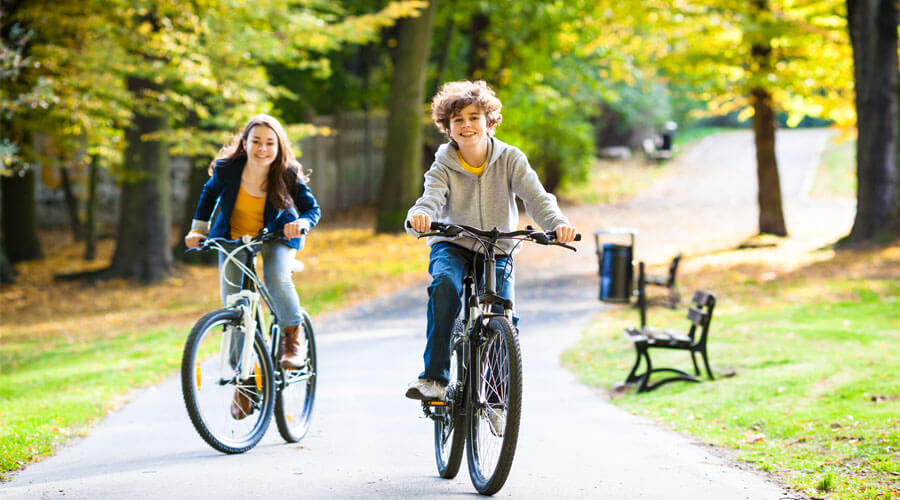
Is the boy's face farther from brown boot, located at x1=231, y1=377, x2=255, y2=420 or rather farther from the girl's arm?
brown boot, located at x1=231, y1=377, x2=255, y2=420

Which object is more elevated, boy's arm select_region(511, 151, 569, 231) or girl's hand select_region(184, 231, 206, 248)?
boy's arm select_region(511, 151, 569, 231)

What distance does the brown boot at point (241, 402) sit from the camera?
593cm

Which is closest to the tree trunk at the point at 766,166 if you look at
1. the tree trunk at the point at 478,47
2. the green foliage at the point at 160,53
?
the tree trunk at the point at 478,47

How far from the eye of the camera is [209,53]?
1451cm

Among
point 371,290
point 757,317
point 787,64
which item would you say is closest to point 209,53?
point 371,290

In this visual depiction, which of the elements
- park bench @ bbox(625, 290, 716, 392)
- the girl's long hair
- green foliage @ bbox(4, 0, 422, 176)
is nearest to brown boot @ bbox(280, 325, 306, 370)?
the girl's long hair

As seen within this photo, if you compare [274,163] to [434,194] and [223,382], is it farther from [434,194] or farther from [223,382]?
[434,194]

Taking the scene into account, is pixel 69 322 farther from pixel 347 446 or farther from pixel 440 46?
pixel 440 46

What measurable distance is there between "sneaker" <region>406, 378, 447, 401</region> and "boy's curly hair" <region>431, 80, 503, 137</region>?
1292mm

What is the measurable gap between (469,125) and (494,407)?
4.60ft

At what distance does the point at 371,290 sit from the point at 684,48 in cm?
844

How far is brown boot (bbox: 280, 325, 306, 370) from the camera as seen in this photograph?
620 centimetres

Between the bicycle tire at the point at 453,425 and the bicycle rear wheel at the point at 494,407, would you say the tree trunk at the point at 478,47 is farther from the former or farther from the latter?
the bicycle rear wheel at the point at 494,407

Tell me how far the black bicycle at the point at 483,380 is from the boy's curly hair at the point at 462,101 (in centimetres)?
68
